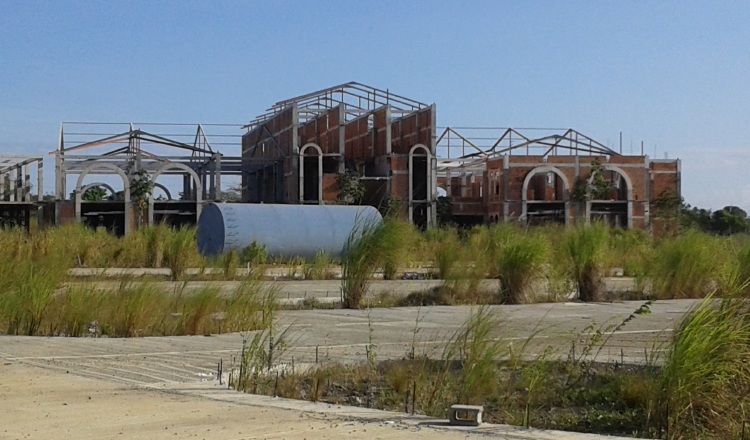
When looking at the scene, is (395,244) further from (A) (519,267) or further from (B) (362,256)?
(A) (519,267)

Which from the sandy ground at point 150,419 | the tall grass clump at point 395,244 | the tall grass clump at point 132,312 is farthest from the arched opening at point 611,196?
the sandy ground at point 150,419

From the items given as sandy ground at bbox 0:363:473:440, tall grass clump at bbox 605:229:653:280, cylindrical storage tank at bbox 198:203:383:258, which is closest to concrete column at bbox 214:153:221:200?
cylindrical storage tank at bbox 198:203:383:258

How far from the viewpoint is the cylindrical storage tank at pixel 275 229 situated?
3262 cm

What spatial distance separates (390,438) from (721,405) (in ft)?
9.08

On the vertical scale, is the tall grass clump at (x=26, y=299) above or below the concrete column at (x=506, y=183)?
below

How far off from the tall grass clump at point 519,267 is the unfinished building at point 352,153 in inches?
1335

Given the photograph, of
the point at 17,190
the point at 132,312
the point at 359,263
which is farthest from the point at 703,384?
the point at 17,190

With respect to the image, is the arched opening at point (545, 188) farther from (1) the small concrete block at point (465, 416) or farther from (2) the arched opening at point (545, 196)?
(1) the small concrete block at point (465, 416)

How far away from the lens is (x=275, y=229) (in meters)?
33.6

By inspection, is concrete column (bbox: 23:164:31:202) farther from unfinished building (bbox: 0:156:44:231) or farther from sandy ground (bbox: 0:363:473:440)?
sandy ground (bbox: 0:363:473:440)

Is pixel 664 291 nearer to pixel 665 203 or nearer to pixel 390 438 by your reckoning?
pixel 390 438

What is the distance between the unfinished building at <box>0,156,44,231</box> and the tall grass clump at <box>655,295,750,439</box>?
44.3 metres

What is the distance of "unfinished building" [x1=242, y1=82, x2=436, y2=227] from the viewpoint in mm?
55750

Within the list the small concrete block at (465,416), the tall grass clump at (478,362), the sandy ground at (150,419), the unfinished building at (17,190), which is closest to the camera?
the sandy ground at (150,419)
